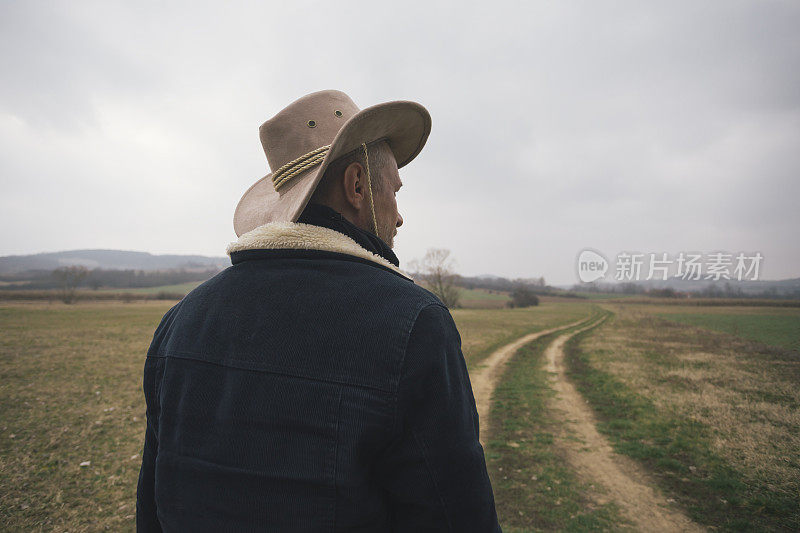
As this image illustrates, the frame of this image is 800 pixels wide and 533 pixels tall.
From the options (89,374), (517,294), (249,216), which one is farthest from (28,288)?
(517,294)

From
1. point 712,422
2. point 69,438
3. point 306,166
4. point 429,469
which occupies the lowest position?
point 69,438

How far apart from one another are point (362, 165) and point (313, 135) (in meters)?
0.33

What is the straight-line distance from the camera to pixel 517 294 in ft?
235

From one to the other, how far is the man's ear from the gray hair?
3 cm

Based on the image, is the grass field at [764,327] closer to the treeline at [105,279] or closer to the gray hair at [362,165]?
the gray hair at [362,165]

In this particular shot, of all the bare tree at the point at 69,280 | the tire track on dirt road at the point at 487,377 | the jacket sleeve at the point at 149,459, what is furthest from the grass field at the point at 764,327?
the bare tree at the point at 69,280

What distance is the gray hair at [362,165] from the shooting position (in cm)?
148

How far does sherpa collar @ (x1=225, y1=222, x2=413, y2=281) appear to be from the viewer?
1247 millimetres

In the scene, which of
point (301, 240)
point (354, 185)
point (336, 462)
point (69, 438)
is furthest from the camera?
point (69, 438)

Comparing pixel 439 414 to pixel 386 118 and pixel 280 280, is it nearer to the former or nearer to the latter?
pixel 280 280

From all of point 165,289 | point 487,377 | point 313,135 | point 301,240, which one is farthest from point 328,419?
point 165,289

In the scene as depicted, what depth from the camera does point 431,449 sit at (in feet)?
3.43

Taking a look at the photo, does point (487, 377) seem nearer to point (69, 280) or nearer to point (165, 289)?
point (69, 280)

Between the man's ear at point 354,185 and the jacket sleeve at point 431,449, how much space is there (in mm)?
613
